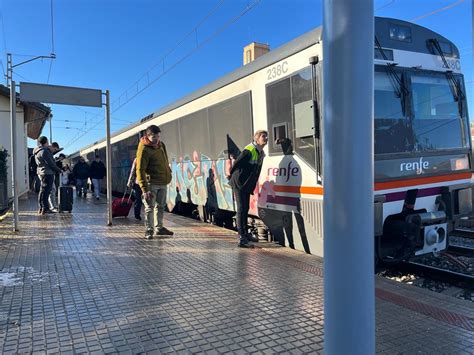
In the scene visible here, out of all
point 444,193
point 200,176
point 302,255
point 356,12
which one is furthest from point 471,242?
point 356,12

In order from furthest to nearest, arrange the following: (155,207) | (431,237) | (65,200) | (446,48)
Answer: (65,200) → (155,207) → (446,48) → (431,237)

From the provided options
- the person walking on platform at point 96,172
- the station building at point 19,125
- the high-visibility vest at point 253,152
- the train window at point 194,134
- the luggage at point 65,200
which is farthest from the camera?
the station building at point 19,125

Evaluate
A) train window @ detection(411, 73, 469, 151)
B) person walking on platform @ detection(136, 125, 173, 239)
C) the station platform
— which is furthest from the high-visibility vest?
train window @ detection(411, 73, 469, 151)

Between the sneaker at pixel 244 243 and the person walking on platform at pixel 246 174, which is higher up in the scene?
the person walking on platform at pixel 246 174

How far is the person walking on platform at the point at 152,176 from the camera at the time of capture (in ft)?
22.8

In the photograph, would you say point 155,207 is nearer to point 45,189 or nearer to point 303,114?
point 303,114

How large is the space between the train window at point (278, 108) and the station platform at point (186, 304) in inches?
65.8

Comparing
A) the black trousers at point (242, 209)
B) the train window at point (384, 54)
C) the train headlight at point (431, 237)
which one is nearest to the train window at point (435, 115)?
the train window at point (384, 54)

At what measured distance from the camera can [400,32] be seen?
213 inches

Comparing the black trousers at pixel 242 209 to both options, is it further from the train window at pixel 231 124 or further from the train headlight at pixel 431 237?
the train headlight at pixel 431 237

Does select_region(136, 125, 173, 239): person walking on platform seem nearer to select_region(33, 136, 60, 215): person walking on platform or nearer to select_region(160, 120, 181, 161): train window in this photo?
select_region(160, 120, 181, 161): train window

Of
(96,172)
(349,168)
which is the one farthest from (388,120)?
(96,172)

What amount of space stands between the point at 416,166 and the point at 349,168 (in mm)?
3856

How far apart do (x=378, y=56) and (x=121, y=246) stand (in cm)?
451
